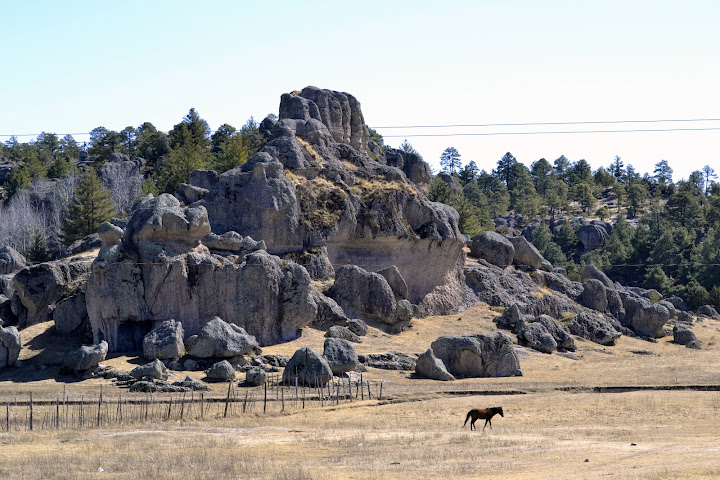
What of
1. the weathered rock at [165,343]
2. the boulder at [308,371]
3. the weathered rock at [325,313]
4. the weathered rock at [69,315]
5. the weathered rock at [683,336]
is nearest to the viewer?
the boulder at [308,371]

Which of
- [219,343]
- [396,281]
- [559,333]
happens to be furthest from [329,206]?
[219,343]

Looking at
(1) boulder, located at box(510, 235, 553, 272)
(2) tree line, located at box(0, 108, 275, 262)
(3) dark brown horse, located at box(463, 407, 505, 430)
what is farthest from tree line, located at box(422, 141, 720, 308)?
(3) dark brown horse, located at box(463, 407, 505, 430)

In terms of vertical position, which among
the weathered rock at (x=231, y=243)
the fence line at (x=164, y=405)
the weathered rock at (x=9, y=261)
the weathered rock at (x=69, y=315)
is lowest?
the fence line at (x=164, y=405)

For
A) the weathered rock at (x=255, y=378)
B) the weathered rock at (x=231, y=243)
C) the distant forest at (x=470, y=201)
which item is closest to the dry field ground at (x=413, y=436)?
the weathered rock at (x=255, y=378)

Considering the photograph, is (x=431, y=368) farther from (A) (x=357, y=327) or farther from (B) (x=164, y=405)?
(B) (x=164, y=405)

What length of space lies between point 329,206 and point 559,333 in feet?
58.4

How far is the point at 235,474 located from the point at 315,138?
48.5m

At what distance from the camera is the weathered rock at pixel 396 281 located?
2510 inches

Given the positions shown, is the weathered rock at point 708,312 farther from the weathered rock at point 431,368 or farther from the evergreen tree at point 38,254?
the evergreen tree at point 38,254

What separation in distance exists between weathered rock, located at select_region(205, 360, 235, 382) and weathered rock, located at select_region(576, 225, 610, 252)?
92.6m

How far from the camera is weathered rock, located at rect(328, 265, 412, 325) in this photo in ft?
198

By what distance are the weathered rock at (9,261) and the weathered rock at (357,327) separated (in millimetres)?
26991

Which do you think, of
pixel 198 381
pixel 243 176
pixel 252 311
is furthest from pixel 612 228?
pixel 198 381

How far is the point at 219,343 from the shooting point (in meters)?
48.4
